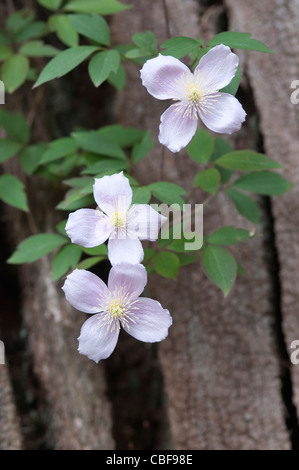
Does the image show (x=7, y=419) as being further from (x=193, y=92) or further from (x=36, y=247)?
(x=193, y=92)

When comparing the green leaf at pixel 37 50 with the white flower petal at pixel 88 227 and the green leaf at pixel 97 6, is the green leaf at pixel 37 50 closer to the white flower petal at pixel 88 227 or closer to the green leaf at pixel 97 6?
the green leaf at pixel 97 6

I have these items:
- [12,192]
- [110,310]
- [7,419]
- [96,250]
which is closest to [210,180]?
[96,250]

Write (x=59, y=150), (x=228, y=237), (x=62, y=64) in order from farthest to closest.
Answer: (x=59, y=150) → (x=228, y=237) → (x=62, y=64)

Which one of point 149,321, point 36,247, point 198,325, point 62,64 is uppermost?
point 62,64

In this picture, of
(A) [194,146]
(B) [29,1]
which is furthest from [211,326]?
(B) [29,1]

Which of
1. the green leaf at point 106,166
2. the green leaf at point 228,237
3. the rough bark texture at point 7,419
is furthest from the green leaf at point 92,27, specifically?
the rough bark texture at point 7,419
